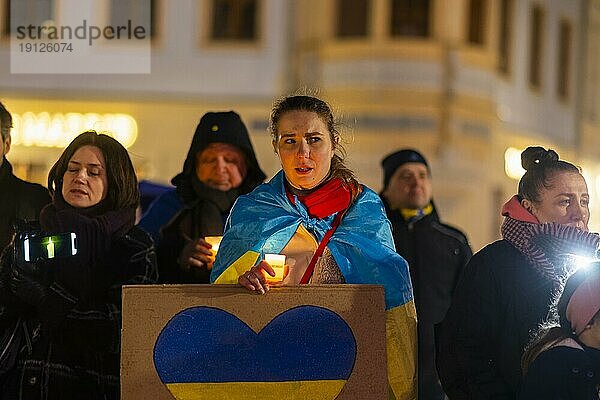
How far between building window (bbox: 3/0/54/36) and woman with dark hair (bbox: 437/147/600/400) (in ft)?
35.2

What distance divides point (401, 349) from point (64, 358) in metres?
1.18

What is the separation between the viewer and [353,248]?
14.3 feet

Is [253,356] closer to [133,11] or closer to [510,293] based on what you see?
[510,293]

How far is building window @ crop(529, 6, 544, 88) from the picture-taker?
22781 mm

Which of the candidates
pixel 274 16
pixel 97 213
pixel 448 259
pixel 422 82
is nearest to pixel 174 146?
pixel 274 16

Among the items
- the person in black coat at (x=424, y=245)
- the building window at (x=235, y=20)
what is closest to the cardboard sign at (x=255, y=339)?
the person in black coat at (x=424, y=245)

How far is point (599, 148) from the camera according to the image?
25.4m

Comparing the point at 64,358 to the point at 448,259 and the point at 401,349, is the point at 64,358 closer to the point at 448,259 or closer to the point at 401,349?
the point at 401,349

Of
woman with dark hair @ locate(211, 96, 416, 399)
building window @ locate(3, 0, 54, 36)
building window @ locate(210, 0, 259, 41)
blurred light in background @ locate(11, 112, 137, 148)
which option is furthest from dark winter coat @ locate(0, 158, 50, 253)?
building window @ locate(210, 0, 259, 41)

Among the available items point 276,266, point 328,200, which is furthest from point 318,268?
point 276,266

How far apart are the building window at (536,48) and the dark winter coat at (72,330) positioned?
1876cm

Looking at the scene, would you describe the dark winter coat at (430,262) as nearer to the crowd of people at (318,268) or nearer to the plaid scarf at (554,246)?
the crowd of people at (318,268)

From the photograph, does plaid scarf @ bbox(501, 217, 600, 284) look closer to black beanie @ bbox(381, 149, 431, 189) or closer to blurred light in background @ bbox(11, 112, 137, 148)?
black beanie @ bbox(381, 149, 431, 189)

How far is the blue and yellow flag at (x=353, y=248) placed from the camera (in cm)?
430
